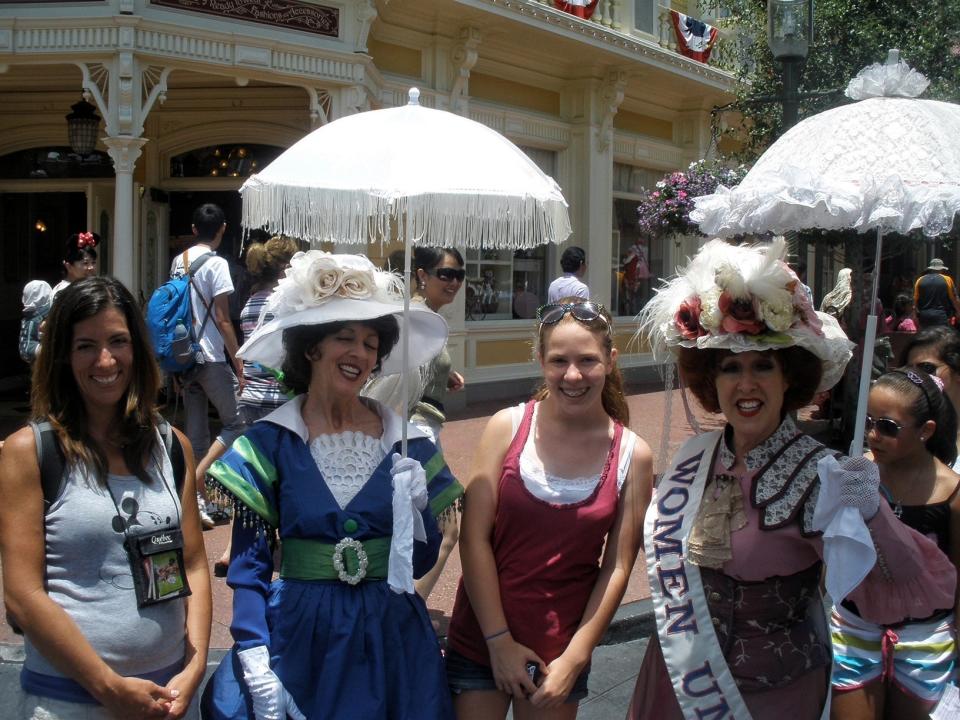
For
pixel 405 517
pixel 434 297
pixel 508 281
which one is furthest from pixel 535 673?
pixel 508 281

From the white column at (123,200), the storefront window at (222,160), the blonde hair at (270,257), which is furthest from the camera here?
the storefront window at (222,160)

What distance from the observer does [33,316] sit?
26.0 ft

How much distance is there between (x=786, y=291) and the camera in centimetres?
261

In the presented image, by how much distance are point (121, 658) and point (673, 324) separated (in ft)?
5.53

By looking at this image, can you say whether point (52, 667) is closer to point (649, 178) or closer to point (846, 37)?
point (846, 37)

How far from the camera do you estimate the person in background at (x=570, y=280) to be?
28.8ft

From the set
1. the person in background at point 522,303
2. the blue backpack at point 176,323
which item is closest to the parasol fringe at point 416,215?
the blue backpack at point 176,323

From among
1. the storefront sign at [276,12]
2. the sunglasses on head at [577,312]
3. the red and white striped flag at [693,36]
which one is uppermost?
the red and white striped flag at [693,36]

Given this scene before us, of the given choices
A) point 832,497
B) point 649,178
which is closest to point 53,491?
point 832,497

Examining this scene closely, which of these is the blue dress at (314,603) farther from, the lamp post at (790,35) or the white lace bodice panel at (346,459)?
the lamp post at (790,35)

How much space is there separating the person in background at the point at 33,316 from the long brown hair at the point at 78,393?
5.30m

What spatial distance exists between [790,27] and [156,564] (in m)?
6.55

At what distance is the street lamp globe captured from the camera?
295 inches

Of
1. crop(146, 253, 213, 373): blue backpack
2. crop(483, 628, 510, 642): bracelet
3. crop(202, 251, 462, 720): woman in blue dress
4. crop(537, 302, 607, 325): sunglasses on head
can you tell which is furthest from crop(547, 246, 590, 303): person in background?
crop(483, 628, 510, 642): bracelet
